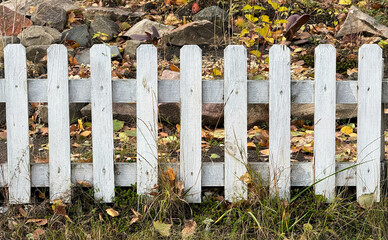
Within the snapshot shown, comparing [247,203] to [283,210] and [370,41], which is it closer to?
[283,210]

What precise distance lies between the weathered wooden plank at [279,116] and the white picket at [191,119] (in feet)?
1.40

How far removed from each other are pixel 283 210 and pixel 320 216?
0.24 meters

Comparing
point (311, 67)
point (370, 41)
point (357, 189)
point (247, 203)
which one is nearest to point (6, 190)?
point (247, 203)

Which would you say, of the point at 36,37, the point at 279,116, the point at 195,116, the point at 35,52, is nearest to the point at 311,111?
the point at 279,116

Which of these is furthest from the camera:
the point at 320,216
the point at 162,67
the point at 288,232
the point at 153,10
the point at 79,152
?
the point at 153,10

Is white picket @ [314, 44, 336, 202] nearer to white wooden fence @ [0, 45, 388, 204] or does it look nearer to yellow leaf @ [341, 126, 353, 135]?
white wooden fence @ [0, 45, 388, 204]

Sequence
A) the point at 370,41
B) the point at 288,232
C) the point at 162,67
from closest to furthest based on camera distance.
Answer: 1. the point at 288,232
2. the point at 162,67
3. the point at 370,41

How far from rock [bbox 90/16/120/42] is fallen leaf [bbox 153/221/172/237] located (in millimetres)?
3792

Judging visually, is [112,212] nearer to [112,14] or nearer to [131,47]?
[131,47]

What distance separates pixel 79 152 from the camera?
12.3 ft

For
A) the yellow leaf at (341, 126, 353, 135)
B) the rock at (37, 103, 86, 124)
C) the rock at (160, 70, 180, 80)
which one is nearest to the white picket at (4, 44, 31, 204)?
the rock at (37, 103, 86, 124)

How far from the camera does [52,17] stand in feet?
21.0

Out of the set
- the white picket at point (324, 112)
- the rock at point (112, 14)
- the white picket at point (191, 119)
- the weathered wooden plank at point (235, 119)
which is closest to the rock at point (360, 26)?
the rock at point (112, 14)

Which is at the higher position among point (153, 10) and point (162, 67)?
point (153, 10)
